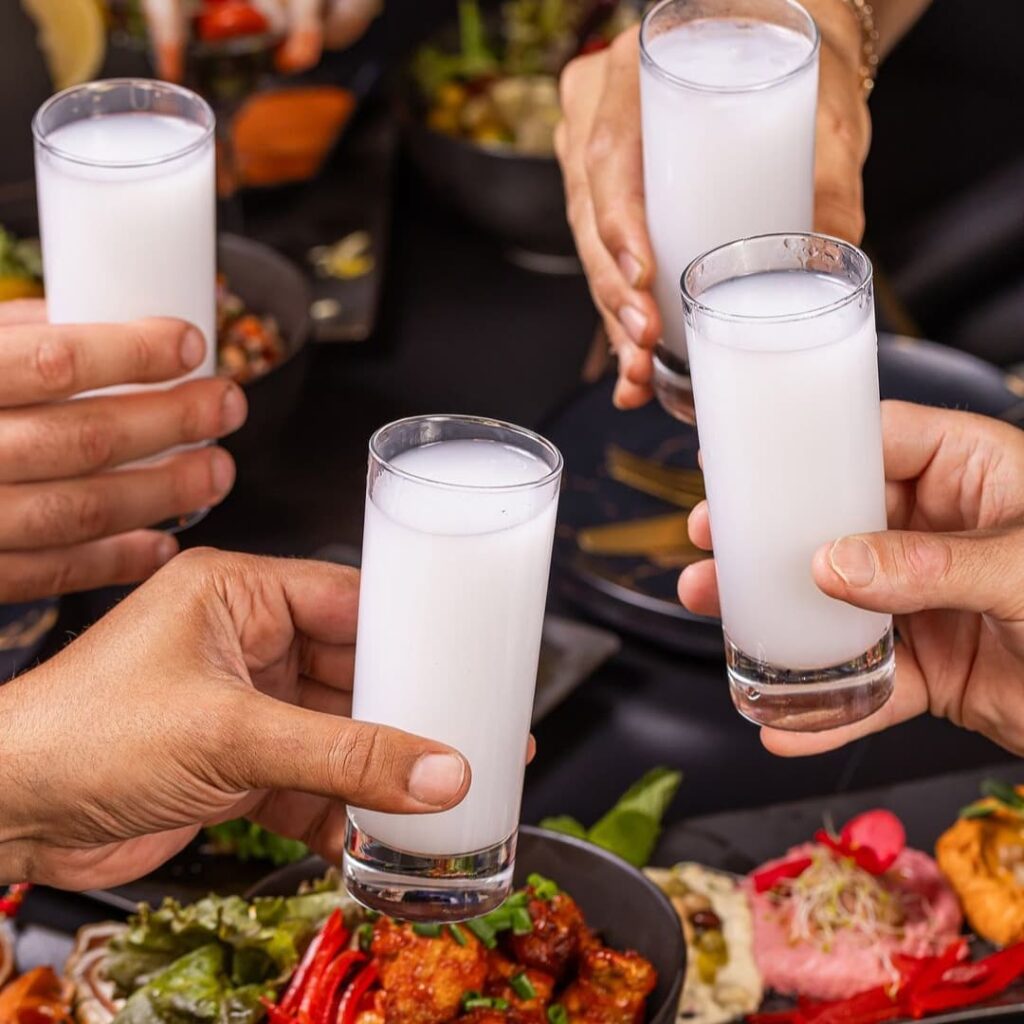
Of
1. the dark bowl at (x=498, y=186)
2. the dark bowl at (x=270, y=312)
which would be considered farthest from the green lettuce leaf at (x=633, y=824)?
the dark bowl at (x=498, y=186)

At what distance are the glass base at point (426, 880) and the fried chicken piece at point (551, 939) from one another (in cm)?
23

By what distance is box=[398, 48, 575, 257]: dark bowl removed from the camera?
3119mm

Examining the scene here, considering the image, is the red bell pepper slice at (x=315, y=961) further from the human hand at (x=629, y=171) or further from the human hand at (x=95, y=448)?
the human hand at (x=629, y=171)

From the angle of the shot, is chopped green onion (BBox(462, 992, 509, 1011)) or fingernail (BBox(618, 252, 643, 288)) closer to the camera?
chopped green onion (BBox(462, 992, 509, 1011))

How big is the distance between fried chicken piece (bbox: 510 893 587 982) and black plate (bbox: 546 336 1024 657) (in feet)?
2.23

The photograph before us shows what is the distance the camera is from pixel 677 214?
2023 mm

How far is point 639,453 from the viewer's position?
2893 mm

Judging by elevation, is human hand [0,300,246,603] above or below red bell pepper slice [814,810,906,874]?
above

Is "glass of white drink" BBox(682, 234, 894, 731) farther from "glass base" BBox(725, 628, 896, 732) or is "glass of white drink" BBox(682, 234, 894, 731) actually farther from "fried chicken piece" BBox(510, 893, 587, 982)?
"fried chicken piece" BBox(510, 893, 587, 982)

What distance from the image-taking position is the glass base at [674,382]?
214 centimetres

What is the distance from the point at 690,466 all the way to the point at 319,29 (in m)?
1.49

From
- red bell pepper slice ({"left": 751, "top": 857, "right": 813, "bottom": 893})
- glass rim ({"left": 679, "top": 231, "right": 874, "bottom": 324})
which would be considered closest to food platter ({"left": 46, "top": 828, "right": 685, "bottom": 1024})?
red bell pepper slice ({"left": 751, "top": 857, "right": 813, "bottom": 893})

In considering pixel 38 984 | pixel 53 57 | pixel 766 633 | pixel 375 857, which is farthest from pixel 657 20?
pixel 53 57

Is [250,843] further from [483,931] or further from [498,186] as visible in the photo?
[498,186]
